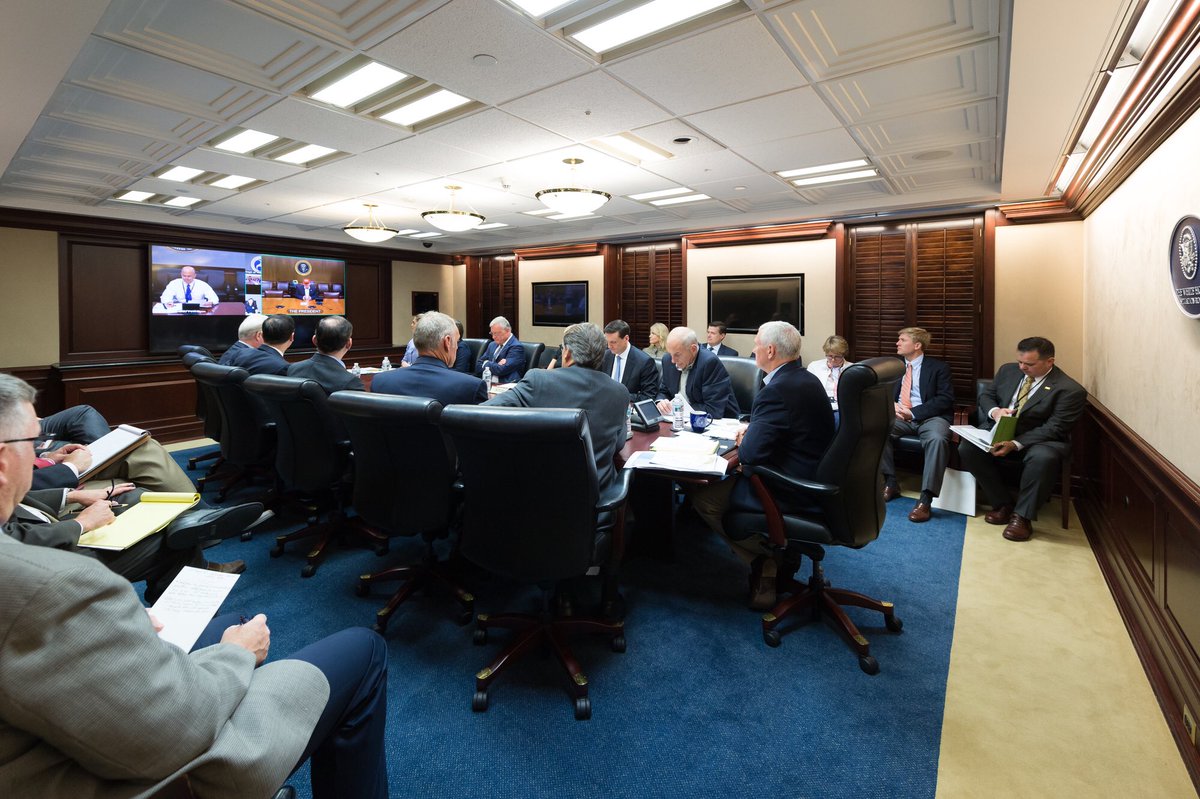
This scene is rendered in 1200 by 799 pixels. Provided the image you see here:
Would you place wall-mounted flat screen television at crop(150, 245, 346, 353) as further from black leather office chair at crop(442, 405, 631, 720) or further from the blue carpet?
black leather office chair at crop(442, 405, 631, 720)

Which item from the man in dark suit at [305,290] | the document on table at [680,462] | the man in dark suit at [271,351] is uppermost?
the man in dark suit at [305,290]

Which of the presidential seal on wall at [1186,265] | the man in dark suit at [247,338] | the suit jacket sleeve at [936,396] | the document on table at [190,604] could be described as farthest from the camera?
the suit jacket sleeve at [936,396]

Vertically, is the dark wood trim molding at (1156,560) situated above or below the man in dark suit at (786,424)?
below

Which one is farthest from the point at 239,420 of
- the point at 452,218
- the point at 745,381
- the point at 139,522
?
the point at 745,381

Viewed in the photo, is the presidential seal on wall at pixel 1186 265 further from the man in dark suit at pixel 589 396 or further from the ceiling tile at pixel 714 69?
the man in dark suit at pixel 589 396

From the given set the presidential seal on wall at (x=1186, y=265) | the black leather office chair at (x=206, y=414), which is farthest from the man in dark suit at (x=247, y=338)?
the presidential seal on wall at (x=1186, y=265)

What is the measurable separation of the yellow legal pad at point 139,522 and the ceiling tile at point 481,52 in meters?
2.13

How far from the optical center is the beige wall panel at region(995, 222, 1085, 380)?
16.0ft

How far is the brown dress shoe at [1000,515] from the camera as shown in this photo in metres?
3.90

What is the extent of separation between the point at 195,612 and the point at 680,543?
2.64 meters

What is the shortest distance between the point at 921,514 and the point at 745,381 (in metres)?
1.54

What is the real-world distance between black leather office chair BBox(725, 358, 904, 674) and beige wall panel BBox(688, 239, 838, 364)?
418 centimetres

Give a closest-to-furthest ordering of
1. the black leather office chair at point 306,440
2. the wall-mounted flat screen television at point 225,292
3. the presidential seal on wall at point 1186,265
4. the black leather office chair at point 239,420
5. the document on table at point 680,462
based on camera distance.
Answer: the presidential seal on wall at point 1186,265 < the document on table at point 680,462 < the black leather office chair at point 306,440 < the black leather office chair at point 239,420 < the wall-mounted flat screen television at point 225,292

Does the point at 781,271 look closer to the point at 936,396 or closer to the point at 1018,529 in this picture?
the point at 936,396
